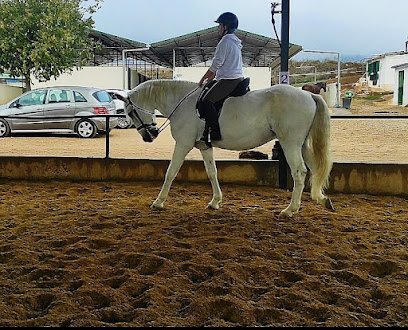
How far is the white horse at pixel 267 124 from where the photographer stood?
16.0 ft

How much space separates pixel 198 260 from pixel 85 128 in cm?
1057

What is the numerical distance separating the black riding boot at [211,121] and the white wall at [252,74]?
19.3 meters

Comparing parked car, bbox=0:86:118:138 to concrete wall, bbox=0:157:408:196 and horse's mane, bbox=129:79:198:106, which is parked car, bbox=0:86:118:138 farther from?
horse's mane, bbox=129:79:198:106

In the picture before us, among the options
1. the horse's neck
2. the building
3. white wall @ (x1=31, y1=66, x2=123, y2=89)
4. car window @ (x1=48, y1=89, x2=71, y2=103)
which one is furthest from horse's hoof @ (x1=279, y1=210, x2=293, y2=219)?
white wall @ (x1=31, y1=66, x2=123, y2=89)

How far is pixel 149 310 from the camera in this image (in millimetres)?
2662

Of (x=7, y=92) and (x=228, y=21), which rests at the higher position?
(x=7, y=92)

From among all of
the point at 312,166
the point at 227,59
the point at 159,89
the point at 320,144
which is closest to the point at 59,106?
the point at 159,89

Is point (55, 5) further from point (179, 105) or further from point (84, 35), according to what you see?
point (179, 105)

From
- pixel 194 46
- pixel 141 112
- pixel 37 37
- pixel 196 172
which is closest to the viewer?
pixel 141 112

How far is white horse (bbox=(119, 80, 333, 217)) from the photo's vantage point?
488 cm

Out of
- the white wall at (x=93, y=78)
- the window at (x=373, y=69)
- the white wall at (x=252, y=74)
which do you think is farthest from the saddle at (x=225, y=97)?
the window at (x=373, y=69)

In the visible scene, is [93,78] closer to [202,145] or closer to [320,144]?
[202,145]

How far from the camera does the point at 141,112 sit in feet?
17.5

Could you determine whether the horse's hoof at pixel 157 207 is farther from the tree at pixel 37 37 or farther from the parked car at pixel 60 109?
the tree at pixel 37 37
